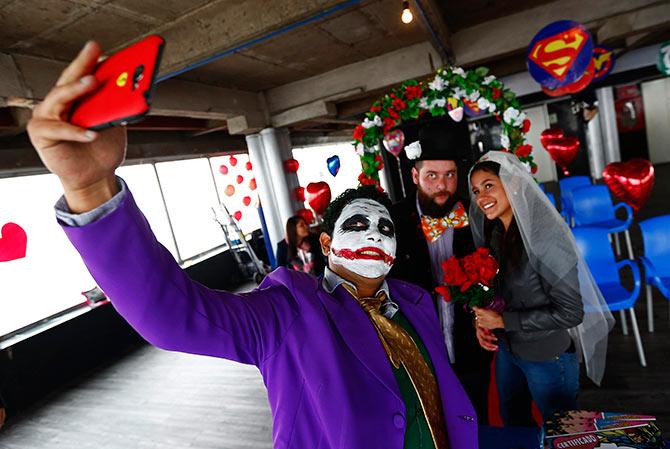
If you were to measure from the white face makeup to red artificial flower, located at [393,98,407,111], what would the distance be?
4.80 ft

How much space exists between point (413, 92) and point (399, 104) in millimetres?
117

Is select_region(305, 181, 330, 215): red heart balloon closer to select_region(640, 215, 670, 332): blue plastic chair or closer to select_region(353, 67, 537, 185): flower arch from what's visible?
select_region(353, 67, 537, 185): flower arch

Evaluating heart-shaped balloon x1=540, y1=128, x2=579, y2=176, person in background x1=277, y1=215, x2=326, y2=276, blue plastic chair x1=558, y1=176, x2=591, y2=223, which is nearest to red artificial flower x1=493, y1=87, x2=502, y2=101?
person in background x1=277, y1=215, x2=326, y2=276

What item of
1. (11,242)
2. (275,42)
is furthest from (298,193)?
(11,242)

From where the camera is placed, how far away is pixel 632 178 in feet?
14.2

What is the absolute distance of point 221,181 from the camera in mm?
9023

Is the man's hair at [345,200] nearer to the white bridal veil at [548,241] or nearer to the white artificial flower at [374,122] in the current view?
the white bridal veil at [548,241]

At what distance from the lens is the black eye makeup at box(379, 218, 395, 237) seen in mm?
1355

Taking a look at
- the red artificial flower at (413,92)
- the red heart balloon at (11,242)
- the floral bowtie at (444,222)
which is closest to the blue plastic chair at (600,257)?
the floral bowtie at (444,222)

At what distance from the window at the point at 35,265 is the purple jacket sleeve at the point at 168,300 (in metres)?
5.44

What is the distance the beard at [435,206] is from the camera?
227cm

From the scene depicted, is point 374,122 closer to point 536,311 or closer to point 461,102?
point 461,102

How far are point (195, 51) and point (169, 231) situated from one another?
5.00 meters

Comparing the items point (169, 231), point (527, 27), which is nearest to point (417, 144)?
point (527, 27)
